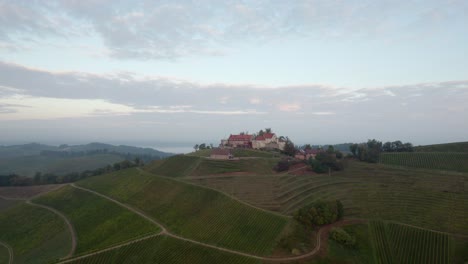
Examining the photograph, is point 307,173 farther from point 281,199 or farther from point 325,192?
point 281,199

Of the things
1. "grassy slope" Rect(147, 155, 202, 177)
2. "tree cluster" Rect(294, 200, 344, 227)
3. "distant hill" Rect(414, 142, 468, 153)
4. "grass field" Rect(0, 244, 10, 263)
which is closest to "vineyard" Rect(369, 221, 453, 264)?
"tree cluster" Rect(294, 200, 344, 227)

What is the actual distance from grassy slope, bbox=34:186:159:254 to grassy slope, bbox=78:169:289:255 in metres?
3.64

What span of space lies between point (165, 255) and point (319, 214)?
2624cm

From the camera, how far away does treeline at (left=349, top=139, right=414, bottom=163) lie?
8312cm

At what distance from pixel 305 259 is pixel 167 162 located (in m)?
60.5

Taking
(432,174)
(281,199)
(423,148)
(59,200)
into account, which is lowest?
(59,200)

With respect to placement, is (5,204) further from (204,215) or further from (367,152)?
(367,152)

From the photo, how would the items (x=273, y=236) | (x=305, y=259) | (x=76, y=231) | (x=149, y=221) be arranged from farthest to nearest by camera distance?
(x=76, y=231), (x=149, y=221), (x=273, y=236), (x=305, y=259)

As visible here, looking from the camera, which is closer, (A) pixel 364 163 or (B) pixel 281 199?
(B) pixel 281 199

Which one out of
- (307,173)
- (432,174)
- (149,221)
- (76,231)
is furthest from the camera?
(307,173)

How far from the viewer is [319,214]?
1988 inches

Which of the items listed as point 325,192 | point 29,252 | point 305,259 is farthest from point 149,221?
point 325,192

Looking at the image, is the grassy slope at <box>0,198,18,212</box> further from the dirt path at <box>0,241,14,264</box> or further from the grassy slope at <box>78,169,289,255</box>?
the grassy slope at <box>78,169,289,255</box>

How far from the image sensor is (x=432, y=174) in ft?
222
